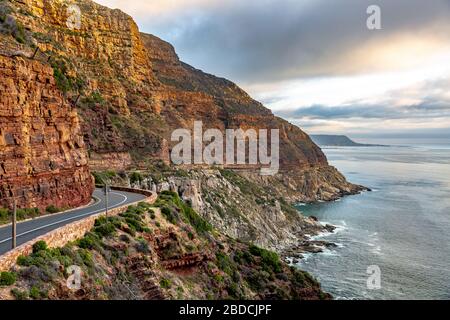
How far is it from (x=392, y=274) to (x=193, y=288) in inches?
1616

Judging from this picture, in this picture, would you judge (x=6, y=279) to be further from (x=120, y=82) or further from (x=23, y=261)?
(x=120, y=82)

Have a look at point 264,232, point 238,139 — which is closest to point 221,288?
point 264,232

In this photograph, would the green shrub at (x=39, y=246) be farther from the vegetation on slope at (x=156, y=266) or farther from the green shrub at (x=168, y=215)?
the green shrub at (x=168, y=215)

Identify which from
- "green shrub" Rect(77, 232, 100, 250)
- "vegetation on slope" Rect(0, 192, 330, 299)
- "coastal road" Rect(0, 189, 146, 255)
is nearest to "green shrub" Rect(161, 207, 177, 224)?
"vegetation on slope" Rect(0, 192, 330, 299)

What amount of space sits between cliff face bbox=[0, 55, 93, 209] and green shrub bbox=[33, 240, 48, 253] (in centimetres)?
858

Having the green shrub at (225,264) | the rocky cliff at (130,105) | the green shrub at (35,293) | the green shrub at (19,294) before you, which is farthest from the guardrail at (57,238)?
the green shrub at (225,264)

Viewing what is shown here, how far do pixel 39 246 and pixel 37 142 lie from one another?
41.9ft

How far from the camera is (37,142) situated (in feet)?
97.2

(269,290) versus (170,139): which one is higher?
(170,139)

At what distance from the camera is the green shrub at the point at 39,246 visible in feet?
62.3

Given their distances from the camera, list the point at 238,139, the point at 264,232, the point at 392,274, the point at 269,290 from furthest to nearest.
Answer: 1. the point at 238,139
2. the point at 264,232
3. the point at 392,274
4. the point at 269,290

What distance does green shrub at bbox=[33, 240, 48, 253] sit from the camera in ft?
62.3

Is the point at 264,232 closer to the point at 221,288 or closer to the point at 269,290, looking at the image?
the point at 269,290

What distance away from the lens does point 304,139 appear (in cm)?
17388
